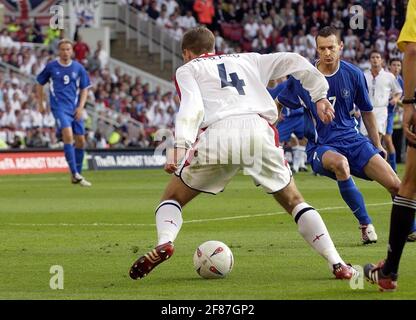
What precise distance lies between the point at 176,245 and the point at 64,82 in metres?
11.1

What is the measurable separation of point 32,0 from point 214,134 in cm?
2930

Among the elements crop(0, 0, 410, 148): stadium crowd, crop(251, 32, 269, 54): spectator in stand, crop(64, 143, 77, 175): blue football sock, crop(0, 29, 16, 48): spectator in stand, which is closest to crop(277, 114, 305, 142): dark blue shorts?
crop(64, 143, 77, 175): blue football sock

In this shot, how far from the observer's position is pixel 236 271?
9.81 m

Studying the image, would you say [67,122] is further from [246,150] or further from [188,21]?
[188,21]

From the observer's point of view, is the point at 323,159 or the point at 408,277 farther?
the point at 323,159

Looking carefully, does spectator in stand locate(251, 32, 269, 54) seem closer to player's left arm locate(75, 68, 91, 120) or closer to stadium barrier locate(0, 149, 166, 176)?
stadium barrier locate(0, 149, 166, 176)

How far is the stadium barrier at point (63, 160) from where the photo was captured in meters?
28.3

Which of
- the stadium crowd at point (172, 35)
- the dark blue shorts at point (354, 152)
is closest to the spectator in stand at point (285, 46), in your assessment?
the stadium crowd at point (172, 35)

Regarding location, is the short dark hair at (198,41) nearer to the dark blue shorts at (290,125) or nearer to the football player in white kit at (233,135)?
the football player in white kit at (233,135)

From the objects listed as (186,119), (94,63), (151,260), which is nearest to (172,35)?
(94,63)

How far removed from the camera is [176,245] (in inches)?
475

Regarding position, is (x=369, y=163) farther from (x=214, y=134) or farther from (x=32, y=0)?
(x=32, y=0)
